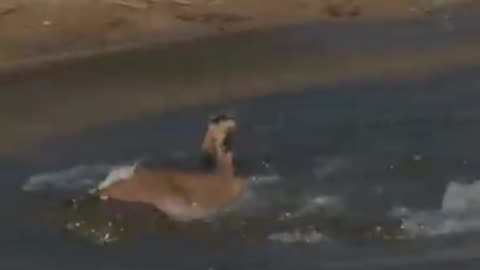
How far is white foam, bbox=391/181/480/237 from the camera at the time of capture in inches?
558

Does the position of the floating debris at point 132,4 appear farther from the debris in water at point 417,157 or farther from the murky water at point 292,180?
the debris in water at point 417,157

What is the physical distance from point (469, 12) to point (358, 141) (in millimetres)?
6213

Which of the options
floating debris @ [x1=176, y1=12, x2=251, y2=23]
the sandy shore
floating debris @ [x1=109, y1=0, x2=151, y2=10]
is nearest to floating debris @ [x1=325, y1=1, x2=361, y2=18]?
the sandy shore

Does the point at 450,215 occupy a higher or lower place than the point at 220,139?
lower

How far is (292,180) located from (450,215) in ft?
5.95

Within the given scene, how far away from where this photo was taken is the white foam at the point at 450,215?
558 inches

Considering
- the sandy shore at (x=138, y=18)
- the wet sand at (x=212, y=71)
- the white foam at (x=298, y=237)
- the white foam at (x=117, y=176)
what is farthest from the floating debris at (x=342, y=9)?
the white foam at (x=298, y=237)

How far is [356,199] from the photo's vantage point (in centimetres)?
1507

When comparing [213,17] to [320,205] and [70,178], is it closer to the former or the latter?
[70,178]

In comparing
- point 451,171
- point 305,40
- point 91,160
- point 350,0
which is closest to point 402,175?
point 451,171

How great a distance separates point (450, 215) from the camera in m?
14.6

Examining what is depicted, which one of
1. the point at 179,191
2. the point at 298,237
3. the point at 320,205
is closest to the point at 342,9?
the point at 320,205

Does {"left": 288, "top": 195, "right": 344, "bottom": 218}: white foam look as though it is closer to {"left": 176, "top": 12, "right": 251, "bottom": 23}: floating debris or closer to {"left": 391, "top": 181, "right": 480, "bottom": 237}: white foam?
{"left": 391, "top": 181, "right": 480, "bottom": 237}: white foam

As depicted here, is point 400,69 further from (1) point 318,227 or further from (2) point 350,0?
(1) point 318,227
